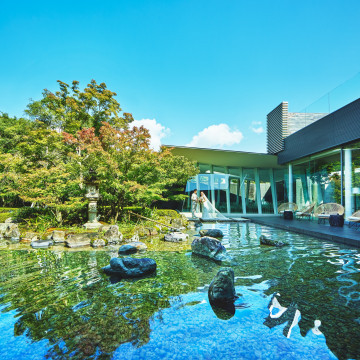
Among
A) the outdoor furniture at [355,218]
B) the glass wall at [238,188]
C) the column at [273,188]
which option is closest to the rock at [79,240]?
the outdoor furniture at [355,218]

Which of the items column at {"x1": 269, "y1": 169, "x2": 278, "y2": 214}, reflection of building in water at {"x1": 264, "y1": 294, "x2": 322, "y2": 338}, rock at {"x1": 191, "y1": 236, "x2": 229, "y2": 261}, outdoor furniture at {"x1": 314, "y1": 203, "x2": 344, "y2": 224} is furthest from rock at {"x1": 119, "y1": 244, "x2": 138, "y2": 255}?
column at {"x1": 269, "y1": 169, "x2": 278, "y2": 214}

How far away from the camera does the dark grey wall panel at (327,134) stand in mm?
9773

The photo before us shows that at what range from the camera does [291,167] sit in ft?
51.3

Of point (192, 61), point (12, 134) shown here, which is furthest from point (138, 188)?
point (12, 134)

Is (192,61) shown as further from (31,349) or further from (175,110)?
(31,349)

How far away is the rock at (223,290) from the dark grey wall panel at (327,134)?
9.76 m

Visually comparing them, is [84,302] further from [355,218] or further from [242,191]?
[242,191]

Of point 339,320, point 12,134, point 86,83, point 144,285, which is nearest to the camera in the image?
point 339,320

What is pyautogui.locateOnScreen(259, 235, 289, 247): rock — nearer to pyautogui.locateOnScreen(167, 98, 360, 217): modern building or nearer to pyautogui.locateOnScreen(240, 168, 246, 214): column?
pyautogui.locateOnScreen(167, 98, 360, 217): modern building

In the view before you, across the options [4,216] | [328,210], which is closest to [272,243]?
[328,210]

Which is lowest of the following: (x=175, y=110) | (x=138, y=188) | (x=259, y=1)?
(x=138, y=188)

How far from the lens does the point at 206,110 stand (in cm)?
1752

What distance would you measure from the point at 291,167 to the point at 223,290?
1459 centimetres

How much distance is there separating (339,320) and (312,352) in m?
0.73
